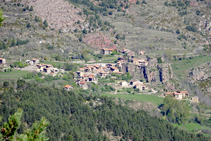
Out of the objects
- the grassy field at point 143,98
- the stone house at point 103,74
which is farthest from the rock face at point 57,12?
the grassy field at point 143,98

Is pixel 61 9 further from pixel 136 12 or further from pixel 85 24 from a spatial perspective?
pixel 136 12

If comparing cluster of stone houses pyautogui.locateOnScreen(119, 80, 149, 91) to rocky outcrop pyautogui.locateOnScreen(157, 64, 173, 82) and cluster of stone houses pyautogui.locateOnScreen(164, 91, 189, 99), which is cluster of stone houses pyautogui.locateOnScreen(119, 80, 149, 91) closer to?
cluster of stone houses pyautogui.locateOnScreen(164, 91, 189, 99)

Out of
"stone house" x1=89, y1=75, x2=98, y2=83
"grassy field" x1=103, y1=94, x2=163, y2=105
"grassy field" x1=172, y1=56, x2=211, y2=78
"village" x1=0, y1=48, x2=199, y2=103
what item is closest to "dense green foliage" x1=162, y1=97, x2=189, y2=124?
"grassy field" x1=103, y1=94, x2=163, y2=105

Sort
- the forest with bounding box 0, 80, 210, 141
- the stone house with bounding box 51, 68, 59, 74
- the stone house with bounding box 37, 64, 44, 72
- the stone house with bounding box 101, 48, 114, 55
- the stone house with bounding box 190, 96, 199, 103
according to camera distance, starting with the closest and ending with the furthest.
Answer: the forest with bounding box 0, 80, 210, 141 → the stone house with bounding box 190, 96, 199, 103 → the stone house with bounding box 37, 64, 44, 72 → the stone house with bounding box 51, 68, 59, 74 → the stone house with bounding box 101, 48, 114, 55

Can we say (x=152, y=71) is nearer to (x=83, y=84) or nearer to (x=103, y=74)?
(x=103, y=74)

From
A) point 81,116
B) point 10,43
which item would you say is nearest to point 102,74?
point 10,43

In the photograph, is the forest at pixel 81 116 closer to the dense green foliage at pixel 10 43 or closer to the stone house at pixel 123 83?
the stone house at pixel 123 83
